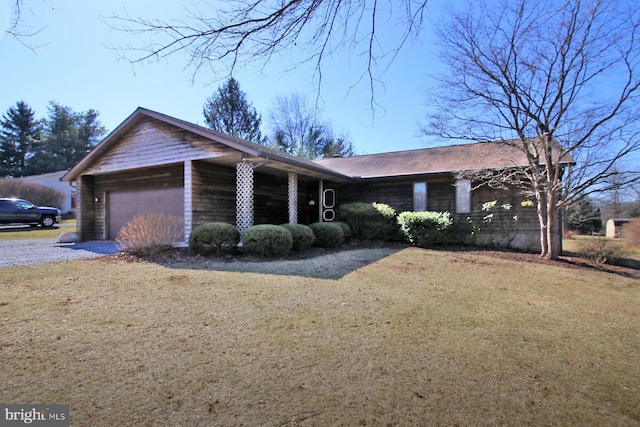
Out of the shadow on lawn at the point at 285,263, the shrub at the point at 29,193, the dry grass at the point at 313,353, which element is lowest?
the dry grass at the point at 313,353

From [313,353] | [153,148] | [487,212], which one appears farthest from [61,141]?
[313,353]

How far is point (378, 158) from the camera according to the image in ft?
56.7

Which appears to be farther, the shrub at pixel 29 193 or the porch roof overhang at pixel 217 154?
the shrub at pixel 29 193

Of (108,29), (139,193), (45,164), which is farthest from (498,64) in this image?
(45,164)

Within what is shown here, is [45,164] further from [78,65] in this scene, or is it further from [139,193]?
[78,65]

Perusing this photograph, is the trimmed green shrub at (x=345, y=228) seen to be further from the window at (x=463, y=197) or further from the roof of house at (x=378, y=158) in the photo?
the window at (x=463, y=197)

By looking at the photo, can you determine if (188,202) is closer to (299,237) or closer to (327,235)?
(299,237)

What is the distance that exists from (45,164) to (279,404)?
44706mm

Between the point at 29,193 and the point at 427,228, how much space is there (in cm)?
2873

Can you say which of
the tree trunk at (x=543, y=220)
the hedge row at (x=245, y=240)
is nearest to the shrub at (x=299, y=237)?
the hedge row at (x=245, y=240)

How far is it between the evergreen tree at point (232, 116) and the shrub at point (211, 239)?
21.4m

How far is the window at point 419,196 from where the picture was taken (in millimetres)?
13711

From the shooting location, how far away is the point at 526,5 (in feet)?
25.7

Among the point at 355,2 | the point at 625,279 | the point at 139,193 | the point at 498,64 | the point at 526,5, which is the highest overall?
the point at 526,5
